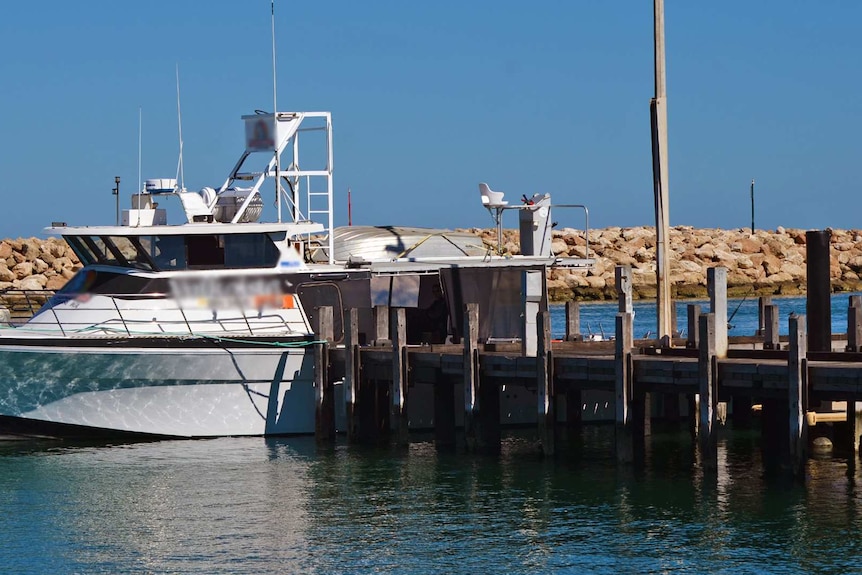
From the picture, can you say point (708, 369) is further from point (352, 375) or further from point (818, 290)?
point (352, 375)

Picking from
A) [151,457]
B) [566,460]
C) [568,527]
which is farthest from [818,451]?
[151,457]

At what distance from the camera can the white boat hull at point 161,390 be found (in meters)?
25.7

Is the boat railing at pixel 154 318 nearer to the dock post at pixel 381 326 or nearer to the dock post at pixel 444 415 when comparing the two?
the dock post at pixel 381 326

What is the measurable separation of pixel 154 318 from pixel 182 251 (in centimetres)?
127

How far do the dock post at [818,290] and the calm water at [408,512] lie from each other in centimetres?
198

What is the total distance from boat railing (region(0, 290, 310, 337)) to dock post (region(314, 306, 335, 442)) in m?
0.58

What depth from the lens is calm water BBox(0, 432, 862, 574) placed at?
18156mm

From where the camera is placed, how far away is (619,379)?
72.3ft

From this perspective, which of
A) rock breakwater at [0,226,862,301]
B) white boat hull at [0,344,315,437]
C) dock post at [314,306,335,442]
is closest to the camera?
white boat hull at [0,344,315,437]

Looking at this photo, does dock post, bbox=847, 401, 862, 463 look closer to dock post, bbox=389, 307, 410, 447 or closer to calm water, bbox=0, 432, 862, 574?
calm water, bbox=0, 432, 862, 574

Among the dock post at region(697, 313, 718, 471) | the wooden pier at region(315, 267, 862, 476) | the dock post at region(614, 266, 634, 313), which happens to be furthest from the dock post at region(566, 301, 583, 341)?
the dock post at region(697, 313, 718, 471)

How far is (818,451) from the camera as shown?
24.6 m

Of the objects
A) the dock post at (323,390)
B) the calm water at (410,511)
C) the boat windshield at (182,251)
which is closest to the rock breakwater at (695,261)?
the boat windshield at (182,251)

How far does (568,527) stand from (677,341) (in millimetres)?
8827
